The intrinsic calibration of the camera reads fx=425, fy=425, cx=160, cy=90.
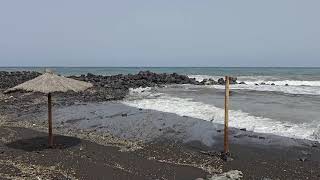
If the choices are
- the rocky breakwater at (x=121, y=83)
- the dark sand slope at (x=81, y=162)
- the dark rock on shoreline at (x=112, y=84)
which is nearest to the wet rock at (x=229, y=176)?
the dark sand slope at (x=81, y=162)

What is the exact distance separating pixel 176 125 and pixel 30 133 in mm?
5260

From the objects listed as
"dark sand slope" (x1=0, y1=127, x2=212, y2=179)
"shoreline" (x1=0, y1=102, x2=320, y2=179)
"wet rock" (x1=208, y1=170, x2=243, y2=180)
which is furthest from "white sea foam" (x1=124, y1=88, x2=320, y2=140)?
"wet rock" (x1=208, y1=170, x2=243, y2=180)

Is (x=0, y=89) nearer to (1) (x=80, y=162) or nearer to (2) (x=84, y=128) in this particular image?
(2) (x=84, y=128)

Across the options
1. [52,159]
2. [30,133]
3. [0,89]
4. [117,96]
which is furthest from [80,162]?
[0,89]

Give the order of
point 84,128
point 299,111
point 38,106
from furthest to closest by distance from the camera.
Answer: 1. point 38,106
2. point 299,111
3. point 84,128

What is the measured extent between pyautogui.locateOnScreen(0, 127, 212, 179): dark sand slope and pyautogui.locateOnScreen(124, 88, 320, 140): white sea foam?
4206 mm

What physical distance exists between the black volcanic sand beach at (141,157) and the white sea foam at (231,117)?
3.18 ft

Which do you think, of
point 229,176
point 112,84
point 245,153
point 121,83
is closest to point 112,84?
point 112,84

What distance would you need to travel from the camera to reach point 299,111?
19312 mm

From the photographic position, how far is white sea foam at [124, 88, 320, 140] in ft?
46.4

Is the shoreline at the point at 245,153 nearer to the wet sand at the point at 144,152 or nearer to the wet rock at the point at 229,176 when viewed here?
the wet sand at the point at 144,152

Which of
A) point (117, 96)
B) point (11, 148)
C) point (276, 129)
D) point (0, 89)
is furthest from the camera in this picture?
point (0, 89)

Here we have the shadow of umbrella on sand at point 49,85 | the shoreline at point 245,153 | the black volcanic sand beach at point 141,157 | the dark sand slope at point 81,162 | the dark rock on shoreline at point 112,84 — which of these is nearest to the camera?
the dark sand slope at point 81,162

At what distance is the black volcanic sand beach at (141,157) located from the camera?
970cm
